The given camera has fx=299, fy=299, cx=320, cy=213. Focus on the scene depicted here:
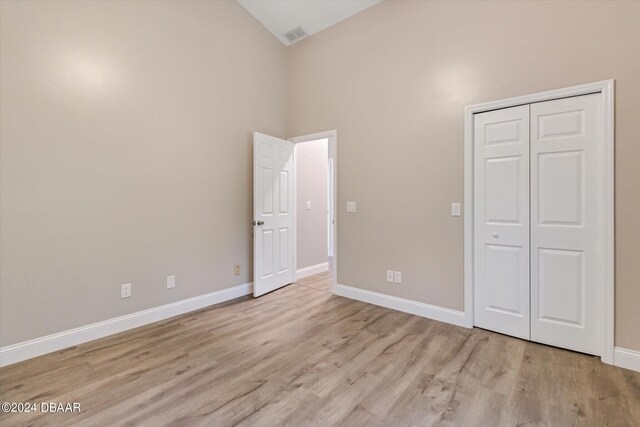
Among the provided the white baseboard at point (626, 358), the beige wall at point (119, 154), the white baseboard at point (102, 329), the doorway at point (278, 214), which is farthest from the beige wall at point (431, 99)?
the white baseboard at point (102, 329)

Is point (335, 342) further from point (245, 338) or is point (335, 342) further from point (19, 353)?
point (19, 353)

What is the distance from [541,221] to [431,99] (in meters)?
1.50

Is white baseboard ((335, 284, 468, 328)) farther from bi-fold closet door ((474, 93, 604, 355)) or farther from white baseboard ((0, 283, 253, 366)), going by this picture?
white baseboard ((0, 283, 253, 366))

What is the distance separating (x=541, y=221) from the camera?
2467 millimetres

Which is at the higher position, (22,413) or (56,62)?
(56,62)

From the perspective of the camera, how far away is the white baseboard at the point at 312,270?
4531 millimetres

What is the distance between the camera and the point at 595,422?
1.62 meters

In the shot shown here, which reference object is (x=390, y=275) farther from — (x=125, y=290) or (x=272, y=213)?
(x=125, y=290)

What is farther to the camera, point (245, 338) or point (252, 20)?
point (252, 20)

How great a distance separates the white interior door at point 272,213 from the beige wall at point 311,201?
0.39 metres

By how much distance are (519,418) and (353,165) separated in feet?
8.85

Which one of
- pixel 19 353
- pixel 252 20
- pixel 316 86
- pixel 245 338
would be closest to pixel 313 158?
pixel 316 86

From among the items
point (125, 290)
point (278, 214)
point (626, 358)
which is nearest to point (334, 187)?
point (278, 214)

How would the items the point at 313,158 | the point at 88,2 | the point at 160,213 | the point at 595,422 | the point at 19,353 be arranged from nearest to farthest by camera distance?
the point at 595,422
the point at 19,353
the point at 88,2
the point at 160,213
the point at 313,158
